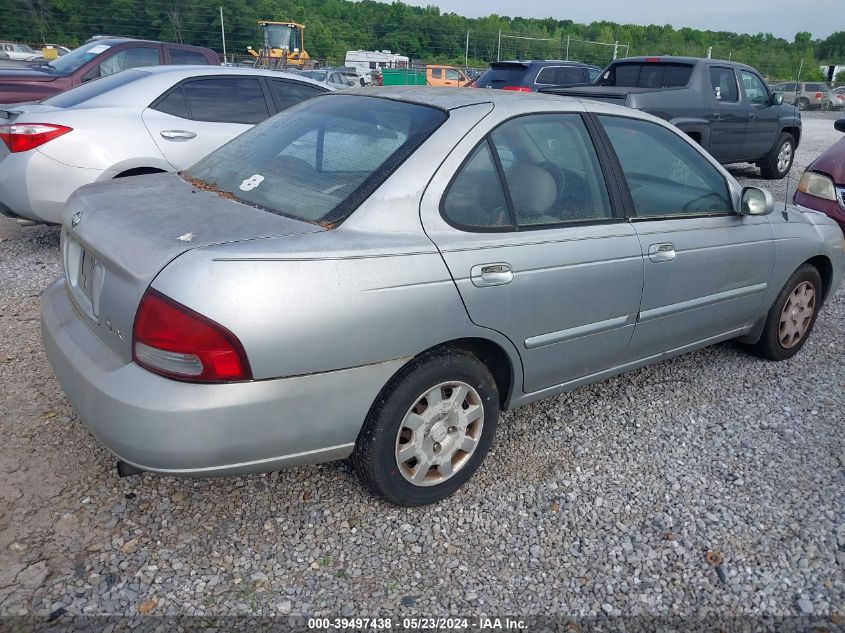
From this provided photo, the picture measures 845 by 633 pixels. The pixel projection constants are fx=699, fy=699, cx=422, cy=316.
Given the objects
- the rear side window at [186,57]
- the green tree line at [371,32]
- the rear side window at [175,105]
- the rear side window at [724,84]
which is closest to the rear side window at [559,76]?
the rear side window at [724,84]

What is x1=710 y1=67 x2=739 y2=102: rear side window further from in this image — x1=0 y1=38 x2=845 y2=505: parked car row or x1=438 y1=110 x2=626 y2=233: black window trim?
x1=438 y1=110 x2=626 y2=233: black window trim

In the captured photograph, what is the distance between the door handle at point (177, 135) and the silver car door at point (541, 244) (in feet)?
12.1

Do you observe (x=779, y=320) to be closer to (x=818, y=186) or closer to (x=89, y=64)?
(x=818, y=186)

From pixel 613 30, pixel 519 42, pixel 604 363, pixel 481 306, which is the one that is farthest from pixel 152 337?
pixel 613 30

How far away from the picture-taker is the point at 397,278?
2.42 m

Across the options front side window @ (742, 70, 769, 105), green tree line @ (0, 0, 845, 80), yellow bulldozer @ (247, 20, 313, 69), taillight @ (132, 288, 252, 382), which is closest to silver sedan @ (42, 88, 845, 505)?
taillight @ (132, 288, 252, 382)

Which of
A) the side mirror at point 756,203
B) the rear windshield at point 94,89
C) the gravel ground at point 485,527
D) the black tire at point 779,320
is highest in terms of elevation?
the rear windshield at point 94,89

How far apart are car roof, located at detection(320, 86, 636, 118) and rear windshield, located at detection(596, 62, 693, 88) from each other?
262 inches

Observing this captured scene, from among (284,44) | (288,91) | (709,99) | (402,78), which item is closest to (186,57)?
(288,91)

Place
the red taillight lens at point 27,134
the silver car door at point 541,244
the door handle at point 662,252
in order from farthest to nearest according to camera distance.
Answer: the red taillight lens at point 27,134
the door handle at point 662,252
the silver car door at point 541,244

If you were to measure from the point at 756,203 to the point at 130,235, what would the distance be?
3.04 meters

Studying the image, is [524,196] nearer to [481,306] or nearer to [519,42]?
[481,306]

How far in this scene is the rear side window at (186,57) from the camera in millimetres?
9414

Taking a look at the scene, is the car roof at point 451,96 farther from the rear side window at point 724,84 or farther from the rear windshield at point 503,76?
the rear windshield at point 503,76
